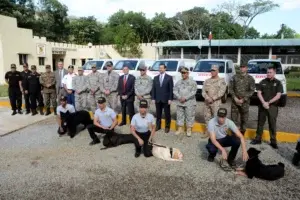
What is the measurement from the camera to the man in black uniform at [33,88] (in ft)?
29.9

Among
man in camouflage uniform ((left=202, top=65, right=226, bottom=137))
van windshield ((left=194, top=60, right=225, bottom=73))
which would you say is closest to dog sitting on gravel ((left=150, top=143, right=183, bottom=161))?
man in camouflage uniform ((left=202, top=65, right=226, bottom=137))

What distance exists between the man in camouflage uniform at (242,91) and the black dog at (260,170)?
80.4 inches

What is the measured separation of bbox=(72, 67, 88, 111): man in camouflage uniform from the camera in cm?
870

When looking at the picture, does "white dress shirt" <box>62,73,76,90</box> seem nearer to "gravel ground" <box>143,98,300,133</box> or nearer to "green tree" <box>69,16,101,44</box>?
"gravel ground" <box>143,98,300,133</box>

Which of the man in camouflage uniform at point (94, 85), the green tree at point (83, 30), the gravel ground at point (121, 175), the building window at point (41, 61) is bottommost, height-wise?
the gravel ground at point (121, 175)

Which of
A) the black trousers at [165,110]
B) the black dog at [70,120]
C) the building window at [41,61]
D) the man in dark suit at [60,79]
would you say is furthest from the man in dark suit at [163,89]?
the building window at [41,61]

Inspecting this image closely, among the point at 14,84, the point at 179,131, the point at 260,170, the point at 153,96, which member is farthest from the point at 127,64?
the point at 260,170

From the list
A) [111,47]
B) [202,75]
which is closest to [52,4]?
[111,47]

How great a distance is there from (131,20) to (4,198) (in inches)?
1917

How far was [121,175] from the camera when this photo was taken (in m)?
4.86

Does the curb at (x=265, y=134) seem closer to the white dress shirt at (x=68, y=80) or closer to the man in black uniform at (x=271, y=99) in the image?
the man in black uniform at (x=271, y=99)

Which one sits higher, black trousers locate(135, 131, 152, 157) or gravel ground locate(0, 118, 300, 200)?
black trousers locate(135, 131, 152, 157)

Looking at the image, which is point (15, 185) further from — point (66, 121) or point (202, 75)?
point (202, 75)

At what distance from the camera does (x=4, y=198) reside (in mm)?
4070
